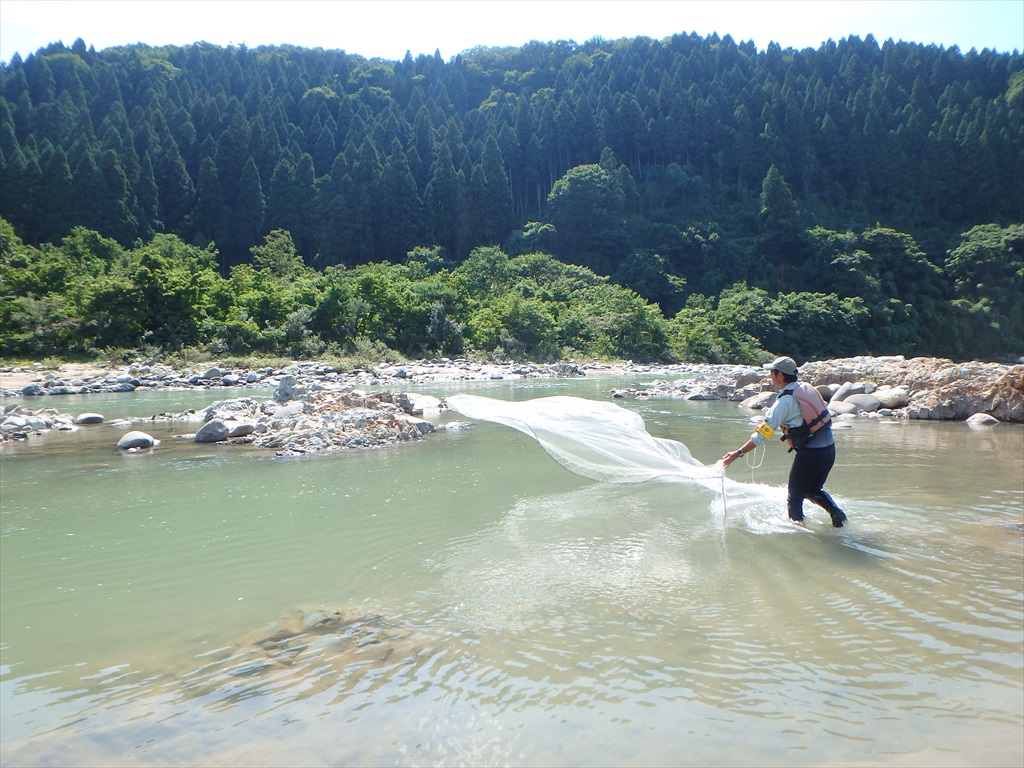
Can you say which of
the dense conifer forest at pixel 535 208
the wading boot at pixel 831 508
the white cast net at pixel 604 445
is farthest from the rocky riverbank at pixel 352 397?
the dense conifer forest at pixel 535 208

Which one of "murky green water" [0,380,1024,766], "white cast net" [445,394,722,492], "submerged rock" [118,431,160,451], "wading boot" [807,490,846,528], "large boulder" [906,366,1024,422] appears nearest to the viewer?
"murky green water" [0,380,1024,766]

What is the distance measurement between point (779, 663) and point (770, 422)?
294 cm

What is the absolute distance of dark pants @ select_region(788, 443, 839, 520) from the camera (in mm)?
6809

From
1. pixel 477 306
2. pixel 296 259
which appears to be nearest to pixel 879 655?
pixel 477 306

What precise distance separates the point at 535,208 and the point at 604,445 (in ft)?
250

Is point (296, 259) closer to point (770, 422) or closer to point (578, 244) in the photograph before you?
point (578, 244)

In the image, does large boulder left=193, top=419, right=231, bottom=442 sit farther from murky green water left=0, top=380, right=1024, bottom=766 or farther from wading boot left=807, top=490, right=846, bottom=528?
wading boot left=807, top=490, right=846, bottom=528

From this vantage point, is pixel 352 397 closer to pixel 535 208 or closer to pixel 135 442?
pixel 135 442

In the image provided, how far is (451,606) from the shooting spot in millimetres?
5270

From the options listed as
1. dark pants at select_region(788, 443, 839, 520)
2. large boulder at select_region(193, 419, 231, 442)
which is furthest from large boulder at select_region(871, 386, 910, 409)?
large boulder at select_region(193, 419, 231, 442)

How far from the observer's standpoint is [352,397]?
49.9ft

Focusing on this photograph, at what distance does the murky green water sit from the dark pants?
0.26 m

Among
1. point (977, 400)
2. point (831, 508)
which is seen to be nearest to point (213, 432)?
point (831, 508)

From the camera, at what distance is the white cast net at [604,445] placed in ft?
26.7
